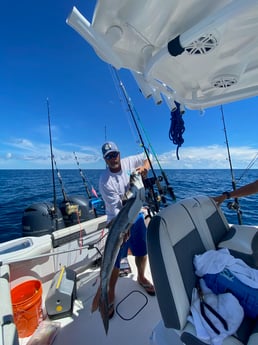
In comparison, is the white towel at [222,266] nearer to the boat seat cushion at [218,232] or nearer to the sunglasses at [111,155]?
the boat seat cushion at [218,232]

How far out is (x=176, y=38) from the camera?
88 cm

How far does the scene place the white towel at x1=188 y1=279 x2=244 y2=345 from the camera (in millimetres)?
993

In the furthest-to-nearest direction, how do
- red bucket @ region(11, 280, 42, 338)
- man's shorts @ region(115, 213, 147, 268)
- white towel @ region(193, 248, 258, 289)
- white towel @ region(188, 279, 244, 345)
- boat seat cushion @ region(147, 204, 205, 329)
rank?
man's shorts @ region(115, 213, 147, 268), red bucket @ region(11, 280, 42, 338), white towel @ region(193, 248, 258, 289), boat seat cushion @ region(147, 204, 205, 329), white towel @ region(188, 279, 244, 345)

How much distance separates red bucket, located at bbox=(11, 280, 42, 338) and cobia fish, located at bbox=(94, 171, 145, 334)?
710 millimetres

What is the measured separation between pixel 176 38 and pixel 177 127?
0.97 metres

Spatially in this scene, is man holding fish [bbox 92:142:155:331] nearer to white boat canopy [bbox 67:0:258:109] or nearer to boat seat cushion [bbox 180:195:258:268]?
boat seat cushion [bbox 180:195:258:268]

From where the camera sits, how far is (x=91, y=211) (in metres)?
2.97

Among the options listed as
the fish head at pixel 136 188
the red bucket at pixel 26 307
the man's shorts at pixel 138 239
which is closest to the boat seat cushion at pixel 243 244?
the man's shorts at pixel 138 239

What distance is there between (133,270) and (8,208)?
6.38m

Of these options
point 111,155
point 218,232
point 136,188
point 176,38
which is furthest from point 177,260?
point 176,38

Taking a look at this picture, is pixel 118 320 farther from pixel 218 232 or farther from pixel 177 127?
pixel 177 127

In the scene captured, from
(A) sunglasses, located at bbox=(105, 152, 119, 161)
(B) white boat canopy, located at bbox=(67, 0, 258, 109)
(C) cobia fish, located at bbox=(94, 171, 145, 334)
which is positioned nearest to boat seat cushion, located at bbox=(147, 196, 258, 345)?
(C) cobia fish, located at bbox=(94, 171, 145, 334)

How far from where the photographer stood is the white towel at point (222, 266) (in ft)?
3.99

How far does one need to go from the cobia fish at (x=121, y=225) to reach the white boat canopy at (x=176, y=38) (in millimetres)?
722
